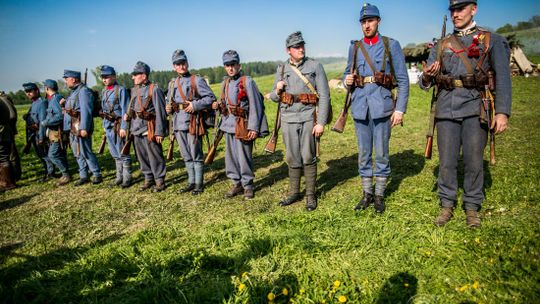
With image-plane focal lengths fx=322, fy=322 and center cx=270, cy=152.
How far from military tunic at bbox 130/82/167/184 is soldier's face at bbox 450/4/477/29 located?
18.6 feet

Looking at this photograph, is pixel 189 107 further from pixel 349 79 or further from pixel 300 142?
pixel 349 79

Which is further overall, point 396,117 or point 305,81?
point 305,81

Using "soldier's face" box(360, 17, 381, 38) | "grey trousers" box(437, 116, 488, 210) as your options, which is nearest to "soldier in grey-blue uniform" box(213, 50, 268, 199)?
"soldier's face" box(360, 17, 381, 38)

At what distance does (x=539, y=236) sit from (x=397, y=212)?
5.53 ft

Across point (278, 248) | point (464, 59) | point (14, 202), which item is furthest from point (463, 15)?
point (14, 202)

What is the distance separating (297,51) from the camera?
5.38m

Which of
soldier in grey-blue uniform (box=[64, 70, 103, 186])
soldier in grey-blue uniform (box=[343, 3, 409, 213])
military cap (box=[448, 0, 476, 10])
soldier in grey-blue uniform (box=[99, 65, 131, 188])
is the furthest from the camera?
soldier in grey-blue uniform (box=[64, 70, 103, 186])

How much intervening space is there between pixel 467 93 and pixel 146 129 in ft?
20.2

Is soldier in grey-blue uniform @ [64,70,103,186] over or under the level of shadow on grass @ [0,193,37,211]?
over

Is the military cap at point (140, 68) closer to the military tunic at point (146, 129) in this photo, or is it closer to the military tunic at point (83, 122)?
the military tunic at point (146, 129)

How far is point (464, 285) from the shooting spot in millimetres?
3074

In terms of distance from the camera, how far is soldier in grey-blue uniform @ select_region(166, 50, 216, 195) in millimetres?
6707

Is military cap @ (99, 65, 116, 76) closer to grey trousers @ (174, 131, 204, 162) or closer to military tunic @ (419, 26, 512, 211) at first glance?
grey trousers @ (174, 131, 204, 162)

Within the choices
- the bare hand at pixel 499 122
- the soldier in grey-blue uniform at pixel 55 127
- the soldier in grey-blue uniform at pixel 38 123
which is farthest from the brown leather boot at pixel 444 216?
the soldier in grey-blue uniform at pixel 38 123
